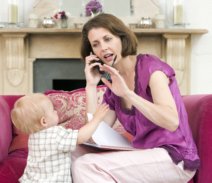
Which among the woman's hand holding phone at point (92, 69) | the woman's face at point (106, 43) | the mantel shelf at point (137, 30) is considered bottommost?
the woman's hand holding phone at point (92, 69)

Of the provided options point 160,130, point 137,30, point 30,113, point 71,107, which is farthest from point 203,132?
point 137,30

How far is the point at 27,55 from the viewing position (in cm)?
388

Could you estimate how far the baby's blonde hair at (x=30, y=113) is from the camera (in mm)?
1492

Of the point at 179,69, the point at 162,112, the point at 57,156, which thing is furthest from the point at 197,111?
the point at 179,69

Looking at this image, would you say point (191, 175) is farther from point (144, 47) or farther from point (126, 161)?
point (144, 47)

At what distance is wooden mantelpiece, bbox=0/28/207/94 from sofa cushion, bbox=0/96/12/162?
171 centimetres

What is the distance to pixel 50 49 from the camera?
3.88m

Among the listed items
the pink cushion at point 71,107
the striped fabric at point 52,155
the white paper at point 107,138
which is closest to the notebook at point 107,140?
the white paper at point 107,138

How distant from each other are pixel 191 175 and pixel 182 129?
18cm

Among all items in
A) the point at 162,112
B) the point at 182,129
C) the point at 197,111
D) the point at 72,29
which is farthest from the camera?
the point at 72,29

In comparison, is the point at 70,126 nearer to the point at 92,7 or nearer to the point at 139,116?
the point at 139,116

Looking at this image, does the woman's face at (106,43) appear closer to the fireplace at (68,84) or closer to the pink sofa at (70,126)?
the pink sofa at (70,126)

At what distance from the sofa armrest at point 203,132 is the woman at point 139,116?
0.04 metres

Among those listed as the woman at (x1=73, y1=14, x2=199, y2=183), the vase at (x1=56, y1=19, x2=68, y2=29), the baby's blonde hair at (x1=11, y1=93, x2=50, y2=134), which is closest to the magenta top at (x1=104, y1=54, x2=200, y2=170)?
the woman at (x1=73, y1=14, x2=199, y2=183)
